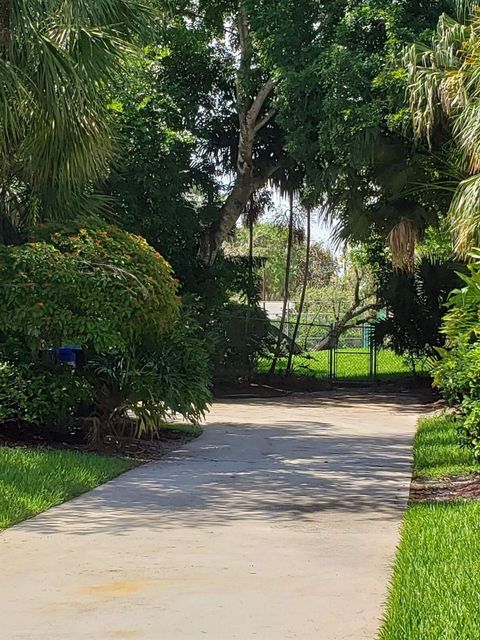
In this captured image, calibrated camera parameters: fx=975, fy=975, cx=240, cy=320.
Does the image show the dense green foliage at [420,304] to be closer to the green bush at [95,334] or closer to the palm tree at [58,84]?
the green bush at [95,334]

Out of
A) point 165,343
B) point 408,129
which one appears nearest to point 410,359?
point 408,129

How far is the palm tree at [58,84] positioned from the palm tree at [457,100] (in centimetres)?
424

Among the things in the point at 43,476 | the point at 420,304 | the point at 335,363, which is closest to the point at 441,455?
the point at 43,476

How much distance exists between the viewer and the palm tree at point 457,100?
12.1 meters

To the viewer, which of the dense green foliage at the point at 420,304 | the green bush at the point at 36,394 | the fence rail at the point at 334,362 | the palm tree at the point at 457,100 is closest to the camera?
the green bush at the point at 36,394

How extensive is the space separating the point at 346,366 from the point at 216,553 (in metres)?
25.8

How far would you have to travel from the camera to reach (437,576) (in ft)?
18.5

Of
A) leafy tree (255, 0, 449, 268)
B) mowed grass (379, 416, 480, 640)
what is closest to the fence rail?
leafy tree (255, 0, 449, 268)

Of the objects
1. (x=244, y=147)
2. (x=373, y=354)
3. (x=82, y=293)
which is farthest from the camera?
(x=373, y=354)

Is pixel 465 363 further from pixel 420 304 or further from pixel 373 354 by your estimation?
pixel 373 354

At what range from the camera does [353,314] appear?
33688 mm

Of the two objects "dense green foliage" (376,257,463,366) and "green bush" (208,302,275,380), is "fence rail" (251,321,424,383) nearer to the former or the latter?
"green bush" (208,302,275,380)

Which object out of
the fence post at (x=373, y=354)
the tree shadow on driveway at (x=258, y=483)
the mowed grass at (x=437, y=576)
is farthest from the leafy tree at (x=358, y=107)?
the mowed grass at (x=437, y=576)

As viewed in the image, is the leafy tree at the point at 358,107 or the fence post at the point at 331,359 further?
the fence post at the point at 331,359
